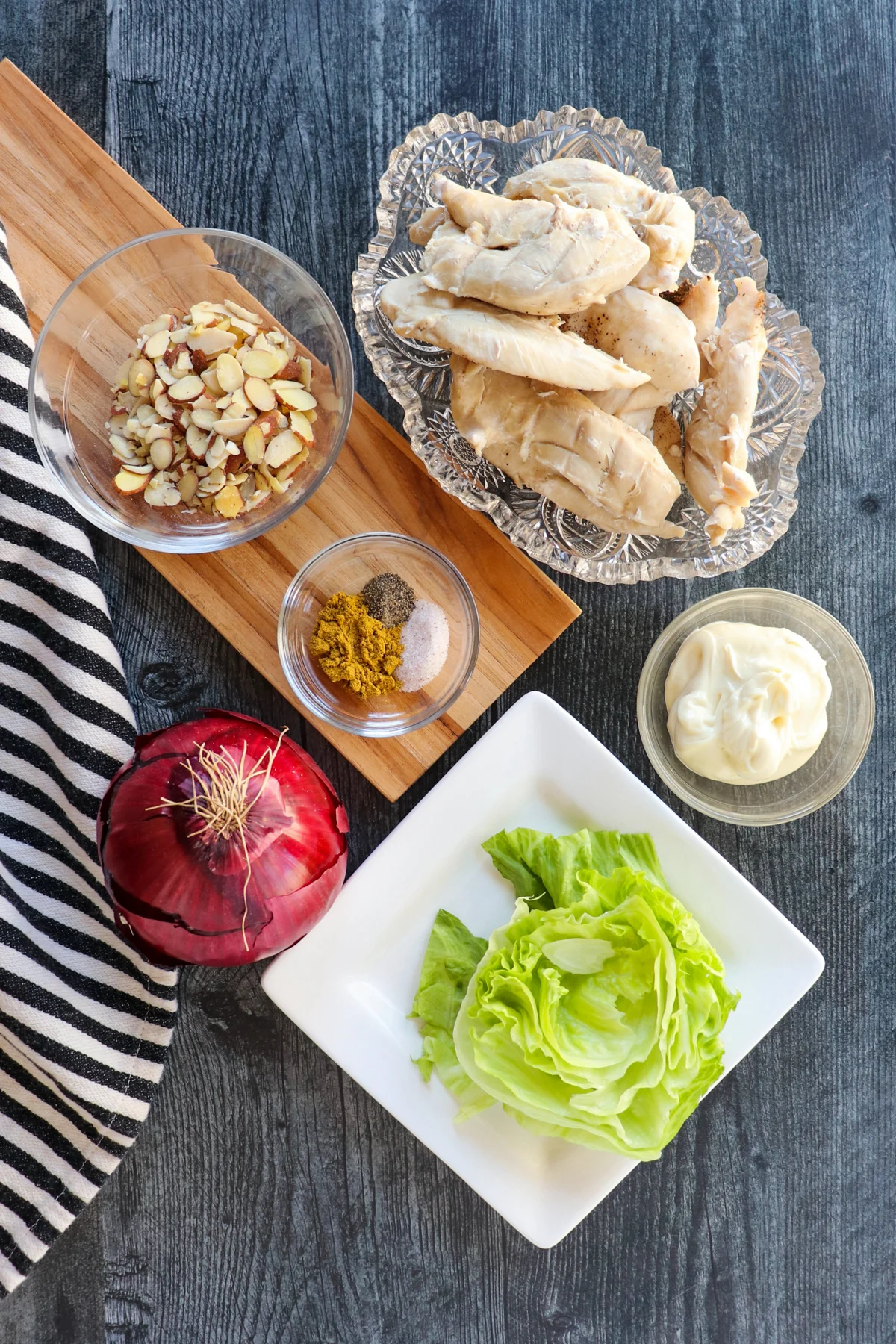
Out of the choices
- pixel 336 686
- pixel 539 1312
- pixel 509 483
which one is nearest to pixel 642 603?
pixel 509 483

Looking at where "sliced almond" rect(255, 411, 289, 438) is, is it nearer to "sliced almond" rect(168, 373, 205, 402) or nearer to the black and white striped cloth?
"sliced almond" rect(168, 373, 205, 402)

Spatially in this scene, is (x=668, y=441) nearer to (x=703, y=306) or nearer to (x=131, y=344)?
(x=703, y=306)

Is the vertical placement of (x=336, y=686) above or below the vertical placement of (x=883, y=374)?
below

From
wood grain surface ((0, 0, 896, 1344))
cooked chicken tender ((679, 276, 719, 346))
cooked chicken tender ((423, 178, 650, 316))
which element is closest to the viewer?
cooked chicken tender ((423, 178, 650, 316))

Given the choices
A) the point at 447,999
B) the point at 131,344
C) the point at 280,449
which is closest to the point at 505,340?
the point at 280,449

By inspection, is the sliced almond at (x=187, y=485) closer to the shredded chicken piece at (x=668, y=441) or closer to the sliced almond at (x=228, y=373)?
the sliced almond at (x=228, y=373)

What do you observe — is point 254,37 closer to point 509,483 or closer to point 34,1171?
point 509,483

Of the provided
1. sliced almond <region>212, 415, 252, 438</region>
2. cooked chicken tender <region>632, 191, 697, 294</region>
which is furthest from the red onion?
cooked chicken tender <region>632, 191, 697, 294</region>

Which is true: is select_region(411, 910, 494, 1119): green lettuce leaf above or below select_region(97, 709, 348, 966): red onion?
below
